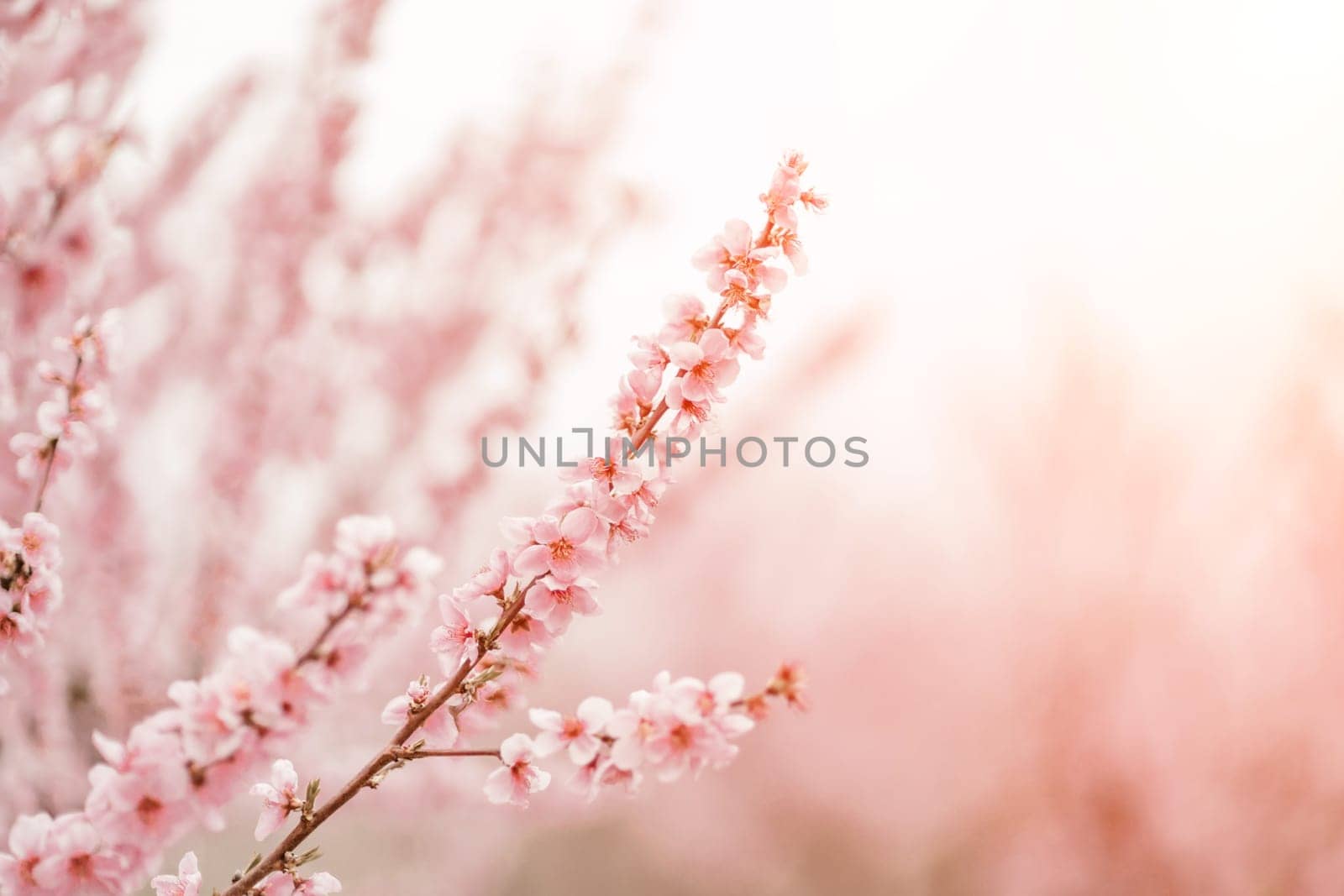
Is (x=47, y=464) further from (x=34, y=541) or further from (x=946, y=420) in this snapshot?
(x=946, y=420)

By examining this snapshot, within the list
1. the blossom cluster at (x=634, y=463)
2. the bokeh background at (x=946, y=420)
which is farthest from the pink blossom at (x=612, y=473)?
the bokeh background at (x=946, y=420)

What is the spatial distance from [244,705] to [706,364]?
260mm

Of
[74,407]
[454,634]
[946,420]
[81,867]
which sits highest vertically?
[946,420]

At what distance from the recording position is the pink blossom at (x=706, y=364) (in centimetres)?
43

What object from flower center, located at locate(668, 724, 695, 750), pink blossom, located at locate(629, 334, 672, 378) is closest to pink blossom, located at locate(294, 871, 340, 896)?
flower center, located at locate(668, 724, 695, 750)

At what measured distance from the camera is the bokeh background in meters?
1.21

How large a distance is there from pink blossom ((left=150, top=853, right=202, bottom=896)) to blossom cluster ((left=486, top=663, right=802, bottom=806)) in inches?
8.3

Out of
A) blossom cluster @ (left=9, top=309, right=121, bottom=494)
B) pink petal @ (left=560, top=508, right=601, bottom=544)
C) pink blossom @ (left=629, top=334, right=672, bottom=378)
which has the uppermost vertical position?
pink blossom @ (left=629, top=334, right=672, bottom=378)

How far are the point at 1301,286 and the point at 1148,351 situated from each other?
0.24 meters

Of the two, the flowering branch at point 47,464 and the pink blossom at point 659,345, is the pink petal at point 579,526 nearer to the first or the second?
the pink blossom at point 659,345

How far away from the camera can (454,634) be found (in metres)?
0.43

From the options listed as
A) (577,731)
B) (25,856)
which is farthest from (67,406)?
(577,731)

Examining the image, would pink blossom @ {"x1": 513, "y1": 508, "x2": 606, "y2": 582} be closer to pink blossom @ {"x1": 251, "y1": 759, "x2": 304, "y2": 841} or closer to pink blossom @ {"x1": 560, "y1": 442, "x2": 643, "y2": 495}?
pink blossom @ {"x1": 560, "y1": 442, "x2": 643, "y2": 495}

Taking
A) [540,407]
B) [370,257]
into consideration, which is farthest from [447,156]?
[540,407]
